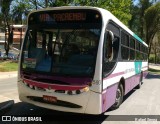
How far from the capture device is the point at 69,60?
25.8ft

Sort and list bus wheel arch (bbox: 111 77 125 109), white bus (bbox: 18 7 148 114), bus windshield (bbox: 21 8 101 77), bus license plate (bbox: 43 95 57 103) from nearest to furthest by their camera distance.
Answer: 1. white bus (bbox: 18 7 148 114)
2. bus license plate (bbox: 43 95 57 103)
3. bus windshield (bbox: 21 8 101 77)
4. bus wheel arch (bbox: 111 77 125 109)

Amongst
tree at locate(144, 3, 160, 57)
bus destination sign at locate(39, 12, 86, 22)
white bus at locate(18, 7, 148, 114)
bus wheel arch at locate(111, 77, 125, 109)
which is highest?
tree at locate(144, 3, 160, 57)

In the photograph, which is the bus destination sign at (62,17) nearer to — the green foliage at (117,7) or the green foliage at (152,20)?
the green foliage at (117,7)

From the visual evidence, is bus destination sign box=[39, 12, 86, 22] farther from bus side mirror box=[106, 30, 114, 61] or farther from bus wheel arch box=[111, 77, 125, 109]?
bus wheel arch box=[111, 77, 125, 109]

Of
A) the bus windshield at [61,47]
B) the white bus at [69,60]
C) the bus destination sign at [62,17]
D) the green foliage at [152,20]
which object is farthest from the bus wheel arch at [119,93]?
the green foliage at [152,20]

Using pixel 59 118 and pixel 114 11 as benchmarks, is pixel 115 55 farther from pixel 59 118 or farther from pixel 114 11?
pixel 114 11

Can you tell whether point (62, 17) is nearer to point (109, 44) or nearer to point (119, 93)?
point (109, 44)

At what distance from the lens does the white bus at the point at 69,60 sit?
A: 7406 mm

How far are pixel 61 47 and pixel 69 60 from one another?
0.42 meters

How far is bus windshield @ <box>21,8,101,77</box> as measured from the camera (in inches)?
303

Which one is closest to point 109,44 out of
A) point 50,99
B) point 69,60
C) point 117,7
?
point 69,60

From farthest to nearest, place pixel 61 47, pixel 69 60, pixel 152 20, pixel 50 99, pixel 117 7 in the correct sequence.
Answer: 1. pixel 152 20
2. pixel 117 7
3. pixel 61 47
4. pixel 69 60
5. pixel 50 99

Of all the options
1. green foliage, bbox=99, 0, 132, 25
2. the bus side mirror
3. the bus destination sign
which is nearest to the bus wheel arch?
the bus side mirror

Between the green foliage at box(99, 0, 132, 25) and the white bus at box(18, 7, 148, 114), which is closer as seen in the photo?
the white bus at box(18, 7, 148, 114)
